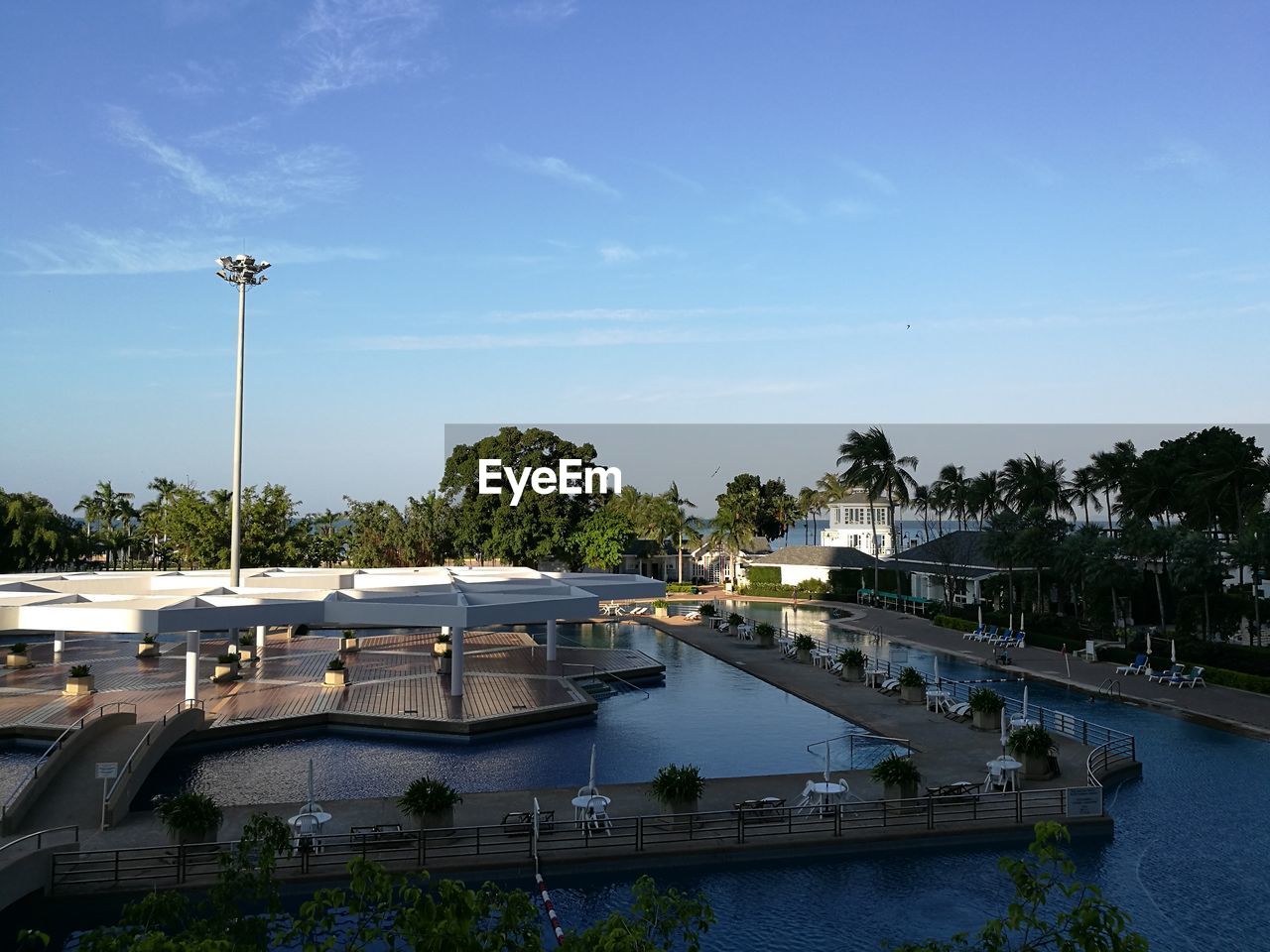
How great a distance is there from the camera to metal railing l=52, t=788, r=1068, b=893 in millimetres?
15852

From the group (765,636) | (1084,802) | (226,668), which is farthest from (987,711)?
(226,668)

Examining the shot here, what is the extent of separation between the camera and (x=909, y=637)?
48594mm

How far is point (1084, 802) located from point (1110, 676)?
61.2 ft

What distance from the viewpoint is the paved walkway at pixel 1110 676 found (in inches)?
1125

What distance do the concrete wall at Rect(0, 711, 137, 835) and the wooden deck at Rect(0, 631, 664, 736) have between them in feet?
7.58

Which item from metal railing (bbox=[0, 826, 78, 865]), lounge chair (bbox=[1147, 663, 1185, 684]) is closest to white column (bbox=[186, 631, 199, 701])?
metal railing (bbox=[0, 826, 78, 865])

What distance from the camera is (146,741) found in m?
22.0

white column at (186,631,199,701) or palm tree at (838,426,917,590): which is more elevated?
palm tree at (838,426,917,590)

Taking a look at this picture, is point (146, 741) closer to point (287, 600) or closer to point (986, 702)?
point (287, 600)

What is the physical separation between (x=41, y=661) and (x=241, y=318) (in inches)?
648

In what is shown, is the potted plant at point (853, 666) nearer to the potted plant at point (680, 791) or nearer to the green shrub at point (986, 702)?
the green shrub at point (986, 702)

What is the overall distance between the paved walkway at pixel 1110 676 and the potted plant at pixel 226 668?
29533mm

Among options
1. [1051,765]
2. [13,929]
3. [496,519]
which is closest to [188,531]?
[496,519]

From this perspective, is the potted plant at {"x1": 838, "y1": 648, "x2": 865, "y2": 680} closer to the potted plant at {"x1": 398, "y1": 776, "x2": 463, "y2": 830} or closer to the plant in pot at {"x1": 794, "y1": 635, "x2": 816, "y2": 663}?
the plant in pot at {"x1": 794, "y1": 635, "x2": 816, "y2": 663}
